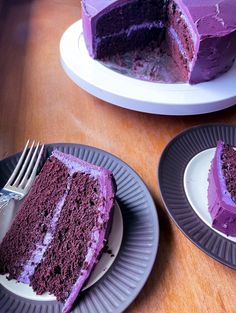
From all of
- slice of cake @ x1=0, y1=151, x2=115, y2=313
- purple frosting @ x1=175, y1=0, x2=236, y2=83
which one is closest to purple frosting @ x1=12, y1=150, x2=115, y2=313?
slice of cake @ x1=0, y1=151, x2=115, y2=313

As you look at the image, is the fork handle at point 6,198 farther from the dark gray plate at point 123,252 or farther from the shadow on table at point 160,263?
the shadow on table at point 160,263

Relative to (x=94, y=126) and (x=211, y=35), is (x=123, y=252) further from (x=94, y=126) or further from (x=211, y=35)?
(x=211, y=35)

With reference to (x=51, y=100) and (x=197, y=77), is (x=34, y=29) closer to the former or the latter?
(x=51, y=100)

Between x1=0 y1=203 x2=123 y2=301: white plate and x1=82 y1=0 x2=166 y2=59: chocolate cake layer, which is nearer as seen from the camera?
x1=0 y1=203 x2=123 y2=301: white plate

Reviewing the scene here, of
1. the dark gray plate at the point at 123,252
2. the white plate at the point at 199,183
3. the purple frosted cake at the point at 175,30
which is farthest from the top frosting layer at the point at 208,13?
the dark gray plate at the point at 123,252

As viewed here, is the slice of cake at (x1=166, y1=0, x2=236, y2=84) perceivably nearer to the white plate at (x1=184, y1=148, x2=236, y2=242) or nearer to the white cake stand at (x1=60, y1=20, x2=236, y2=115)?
the white cake stand at (x1=60, y1=20, x2=236, y2=115)

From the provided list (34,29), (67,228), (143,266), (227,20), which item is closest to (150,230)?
(143,266)

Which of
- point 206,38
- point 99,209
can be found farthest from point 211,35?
point 99,209
